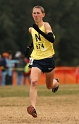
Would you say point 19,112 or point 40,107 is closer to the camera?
point 19,112

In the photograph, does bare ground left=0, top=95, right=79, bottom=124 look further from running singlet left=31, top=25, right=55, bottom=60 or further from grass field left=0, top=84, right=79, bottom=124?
running singlet left=31, top=25, right=55, bottom=60

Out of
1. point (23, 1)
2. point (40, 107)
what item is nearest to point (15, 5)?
point (23, 1)

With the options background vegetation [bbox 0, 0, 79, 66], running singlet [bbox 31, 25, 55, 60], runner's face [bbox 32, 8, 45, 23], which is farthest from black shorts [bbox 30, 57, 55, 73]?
background vegetation [bbox 0, 0, 79, 66]

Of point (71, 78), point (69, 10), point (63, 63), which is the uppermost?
point (71, 78)

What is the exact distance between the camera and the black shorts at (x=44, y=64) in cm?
1136

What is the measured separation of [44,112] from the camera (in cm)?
1245

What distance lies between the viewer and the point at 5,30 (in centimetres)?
6300

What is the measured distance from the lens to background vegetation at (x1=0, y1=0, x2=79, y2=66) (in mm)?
64688

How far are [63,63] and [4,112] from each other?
187ft

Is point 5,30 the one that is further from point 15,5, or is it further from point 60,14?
point 60,14

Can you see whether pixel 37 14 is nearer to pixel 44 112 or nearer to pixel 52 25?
pixel 44 112

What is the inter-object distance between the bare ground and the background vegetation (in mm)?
47729

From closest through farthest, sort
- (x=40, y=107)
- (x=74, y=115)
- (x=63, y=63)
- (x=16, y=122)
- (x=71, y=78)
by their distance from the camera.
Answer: (x=16, y=122) → (x=74, y=115) → (x=40, y=107) → (x=71, y=78) → (x=63, y=63)

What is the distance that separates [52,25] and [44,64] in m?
58.5
